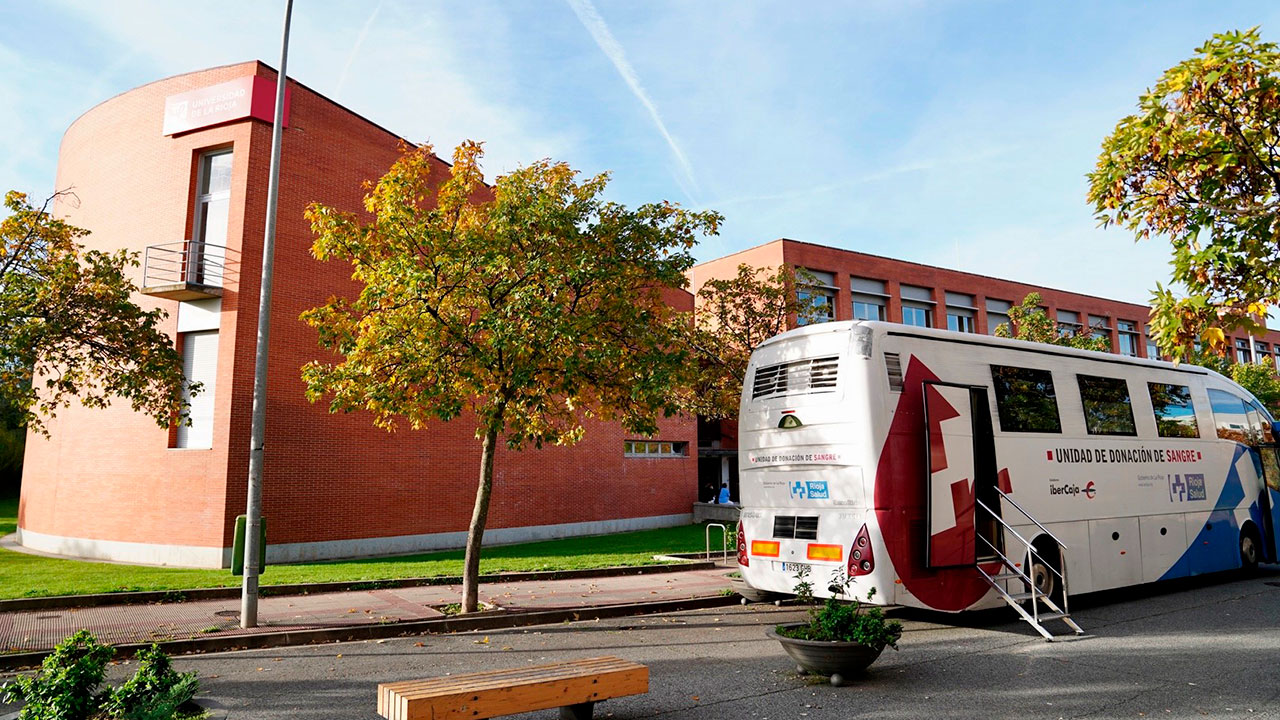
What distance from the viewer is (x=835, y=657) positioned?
23.5 feet

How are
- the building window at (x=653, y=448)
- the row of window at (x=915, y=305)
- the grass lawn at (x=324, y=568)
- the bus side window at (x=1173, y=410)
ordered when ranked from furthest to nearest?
the row of window at (x=915, y=305) < the building window at (x=653, y=448) < the grass lawn at (x=324, y=568) < the bus side window at (x=1173, y=410)

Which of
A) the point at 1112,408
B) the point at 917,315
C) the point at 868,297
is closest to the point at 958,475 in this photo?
the point at 1112,408

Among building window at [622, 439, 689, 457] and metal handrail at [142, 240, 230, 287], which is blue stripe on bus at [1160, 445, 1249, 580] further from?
metal handrail at [142, 240, 230, 287]

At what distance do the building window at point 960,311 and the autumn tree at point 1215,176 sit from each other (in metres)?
38.1

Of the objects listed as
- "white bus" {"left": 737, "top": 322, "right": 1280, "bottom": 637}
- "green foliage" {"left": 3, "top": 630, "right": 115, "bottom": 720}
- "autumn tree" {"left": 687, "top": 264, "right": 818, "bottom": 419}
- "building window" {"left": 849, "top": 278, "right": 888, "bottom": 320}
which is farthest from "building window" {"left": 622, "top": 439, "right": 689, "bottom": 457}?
"green foliage" {"left": 3, "top": 630, "right": 115, "bottom": 720}

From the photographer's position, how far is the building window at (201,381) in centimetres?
1823

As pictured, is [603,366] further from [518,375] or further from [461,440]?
[461,440]

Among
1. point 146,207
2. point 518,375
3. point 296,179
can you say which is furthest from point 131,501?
point 518,375

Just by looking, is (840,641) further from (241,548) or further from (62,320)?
(62,320)

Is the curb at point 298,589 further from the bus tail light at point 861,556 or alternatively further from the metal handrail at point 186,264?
the metal handrail at point 186,264

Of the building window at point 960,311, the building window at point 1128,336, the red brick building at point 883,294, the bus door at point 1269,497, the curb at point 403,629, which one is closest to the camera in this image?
the curb at point 403,629

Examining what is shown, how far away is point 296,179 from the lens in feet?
63.2

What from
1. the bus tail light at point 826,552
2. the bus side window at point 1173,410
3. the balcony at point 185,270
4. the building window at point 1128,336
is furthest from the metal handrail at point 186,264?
the building window at point 1128,336

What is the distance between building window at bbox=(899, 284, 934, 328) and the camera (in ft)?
138
